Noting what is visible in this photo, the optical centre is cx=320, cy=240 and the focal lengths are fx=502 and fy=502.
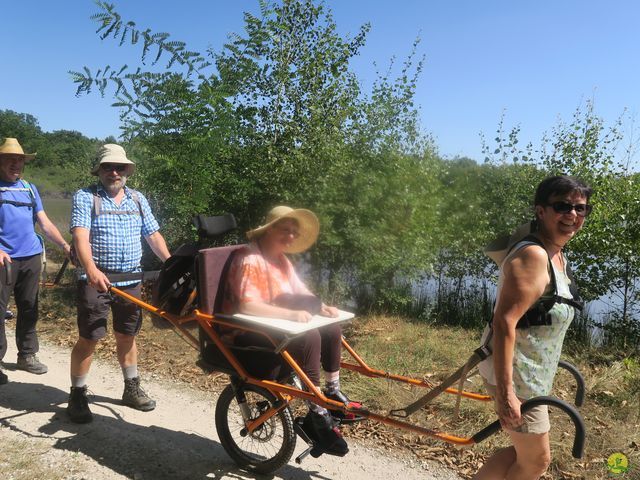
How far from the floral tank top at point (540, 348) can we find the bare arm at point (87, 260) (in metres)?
2.65

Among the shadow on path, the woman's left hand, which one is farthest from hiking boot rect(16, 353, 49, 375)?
the woman's left hand

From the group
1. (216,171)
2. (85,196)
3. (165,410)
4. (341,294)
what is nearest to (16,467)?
(165,410)

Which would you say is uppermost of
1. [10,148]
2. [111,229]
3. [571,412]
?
[10,148]

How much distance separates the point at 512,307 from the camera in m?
2.10

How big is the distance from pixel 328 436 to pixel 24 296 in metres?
3.67

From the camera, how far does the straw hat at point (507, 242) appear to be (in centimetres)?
229

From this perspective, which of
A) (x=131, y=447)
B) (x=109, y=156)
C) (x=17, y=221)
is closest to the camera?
(x=131, y=447)

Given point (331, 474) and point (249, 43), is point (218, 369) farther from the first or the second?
point (249, 43)

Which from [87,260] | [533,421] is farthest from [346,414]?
[87,260]

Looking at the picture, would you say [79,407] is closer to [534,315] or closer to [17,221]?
[17,221]

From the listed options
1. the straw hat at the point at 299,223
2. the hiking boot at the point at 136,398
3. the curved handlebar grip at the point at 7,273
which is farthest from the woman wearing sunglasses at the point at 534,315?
the curved handlebar grip at the point at 7,273

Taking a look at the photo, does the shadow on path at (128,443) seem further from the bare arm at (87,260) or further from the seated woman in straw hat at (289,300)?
the bare arm at (87,260)

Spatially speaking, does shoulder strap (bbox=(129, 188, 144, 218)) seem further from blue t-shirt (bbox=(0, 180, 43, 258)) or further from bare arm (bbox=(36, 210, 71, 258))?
blue t-shirt (bbox=(0, 180, 43, 258))

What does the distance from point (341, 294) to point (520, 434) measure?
226 inches
